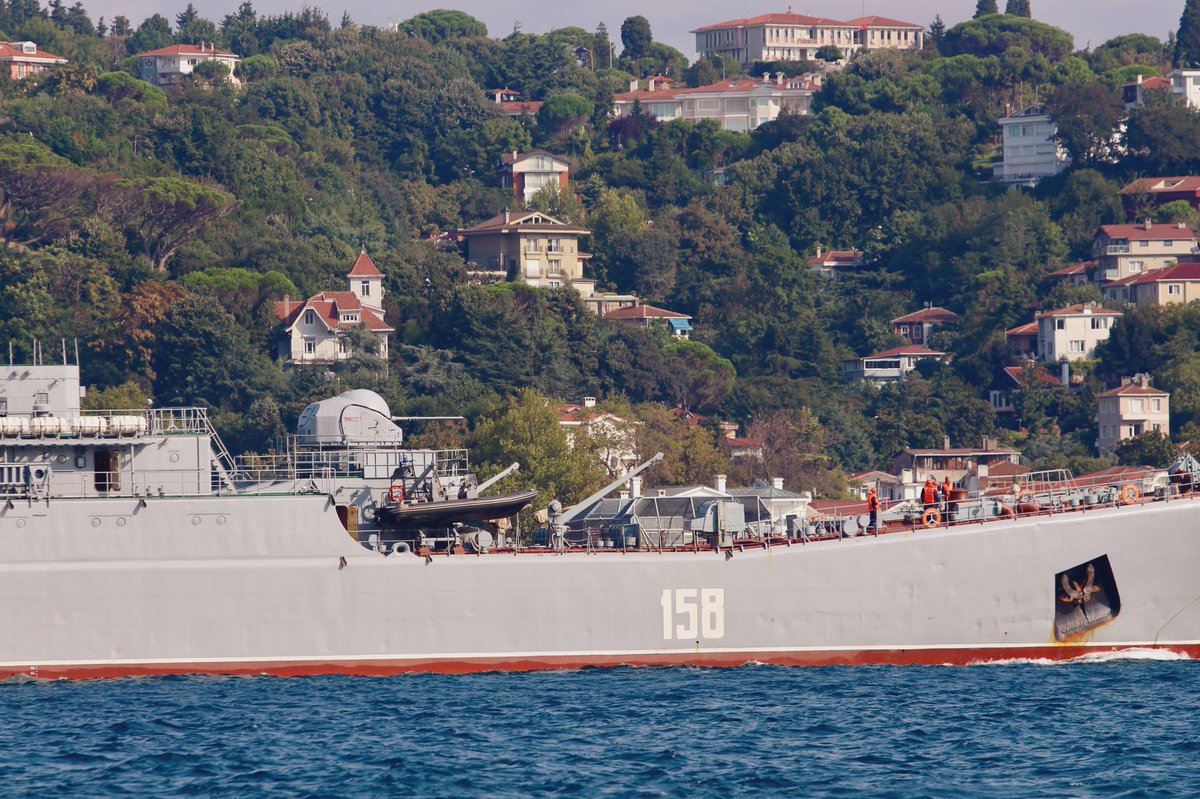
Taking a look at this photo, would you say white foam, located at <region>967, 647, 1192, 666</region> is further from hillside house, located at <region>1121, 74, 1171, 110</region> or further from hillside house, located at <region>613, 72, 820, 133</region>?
hillside house, located at <region>613, 72, 820, 133</region>

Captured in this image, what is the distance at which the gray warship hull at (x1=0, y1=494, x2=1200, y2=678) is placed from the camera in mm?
41531

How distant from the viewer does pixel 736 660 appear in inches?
1699

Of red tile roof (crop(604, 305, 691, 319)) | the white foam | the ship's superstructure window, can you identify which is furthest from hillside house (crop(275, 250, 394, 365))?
the white foam

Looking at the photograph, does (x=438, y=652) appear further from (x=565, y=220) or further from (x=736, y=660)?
(x=565, y=220)

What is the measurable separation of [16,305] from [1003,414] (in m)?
60.4

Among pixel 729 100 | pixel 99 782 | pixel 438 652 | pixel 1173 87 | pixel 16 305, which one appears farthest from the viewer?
pixel 729 100

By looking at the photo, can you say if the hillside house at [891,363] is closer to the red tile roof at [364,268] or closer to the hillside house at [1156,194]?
the hillside house at [1156,194]

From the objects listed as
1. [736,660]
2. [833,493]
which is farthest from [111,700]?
[833,493]

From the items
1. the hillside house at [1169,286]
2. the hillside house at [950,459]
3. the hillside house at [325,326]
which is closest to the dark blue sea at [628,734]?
the hillside house at [950,459]

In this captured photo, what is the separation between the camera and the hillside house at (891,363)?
133 meters

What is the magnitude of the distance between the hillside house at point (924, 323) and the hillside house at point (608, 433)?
1706 inches

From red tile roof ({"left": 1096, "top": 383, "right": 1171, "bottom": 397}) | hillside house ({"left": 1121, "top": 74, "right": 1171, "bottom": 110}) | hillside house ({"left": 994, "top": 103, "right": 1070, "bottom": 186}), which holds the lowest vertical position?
red tile roof ({"left": 1096, "top": 383, "right": 1171, "bottom": 397})

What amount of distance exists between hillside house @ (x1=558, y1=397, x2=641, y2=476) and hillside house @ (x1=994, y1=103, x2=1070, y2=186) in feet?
227

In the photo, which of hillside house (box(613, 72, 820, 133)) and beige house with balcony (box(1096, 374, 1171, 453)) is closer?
beige house with balcony (box(1096, 374, 1171, 453))
